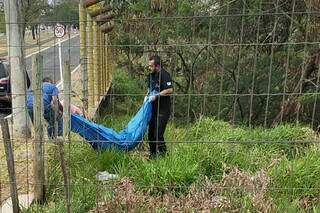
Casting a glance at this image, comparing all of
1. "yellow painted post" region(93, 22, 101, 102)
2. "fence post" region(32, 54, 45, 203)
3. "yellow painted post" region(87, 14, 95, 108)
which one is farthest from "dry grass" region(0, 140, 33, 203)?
"yellow painted post" region(93, 22, 101, 102)

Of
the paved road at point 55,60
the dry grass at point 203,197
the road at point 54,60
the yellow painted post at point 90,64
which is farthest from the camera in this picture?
the yellow painted post at point 90,64

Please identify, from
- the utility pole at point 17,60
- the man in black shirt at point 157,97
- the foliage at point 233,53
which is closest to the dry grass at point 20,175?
the utility pole at point 17,60

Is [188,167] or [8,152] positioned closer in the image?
[8,152]

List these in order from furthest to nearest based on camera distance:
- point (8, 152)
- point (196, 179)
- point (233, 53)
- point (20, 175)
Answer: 1. point (233, 53)
2. point (20, 175)
3. point (196, 179)
4. point (8, 152)

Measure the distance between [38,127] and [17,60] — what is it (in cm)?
317

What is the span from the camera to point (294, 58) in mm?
10156

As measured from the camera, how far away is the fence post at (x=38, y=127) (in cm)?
425

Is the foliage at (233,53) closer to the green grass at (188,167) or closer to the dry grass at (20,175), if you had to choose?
the green grass at (188,167)

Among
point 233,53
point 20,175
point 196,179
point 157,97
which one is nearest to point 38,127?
point 20,175

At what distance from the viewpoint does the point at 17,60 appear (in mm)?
7129

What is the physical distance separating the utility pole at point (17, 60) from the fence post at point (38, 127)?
2.70 metres

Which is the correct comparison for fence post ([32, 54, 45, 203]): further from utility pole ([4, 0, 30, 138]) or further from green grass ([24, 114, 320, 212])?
utility pole ([4, 0, 30, 138])

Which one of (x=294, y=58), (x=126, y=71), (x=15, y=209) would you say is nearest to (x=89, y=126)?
(x=15, y=209)

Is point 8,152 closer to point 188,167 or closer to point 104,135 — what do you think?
point 188,167
